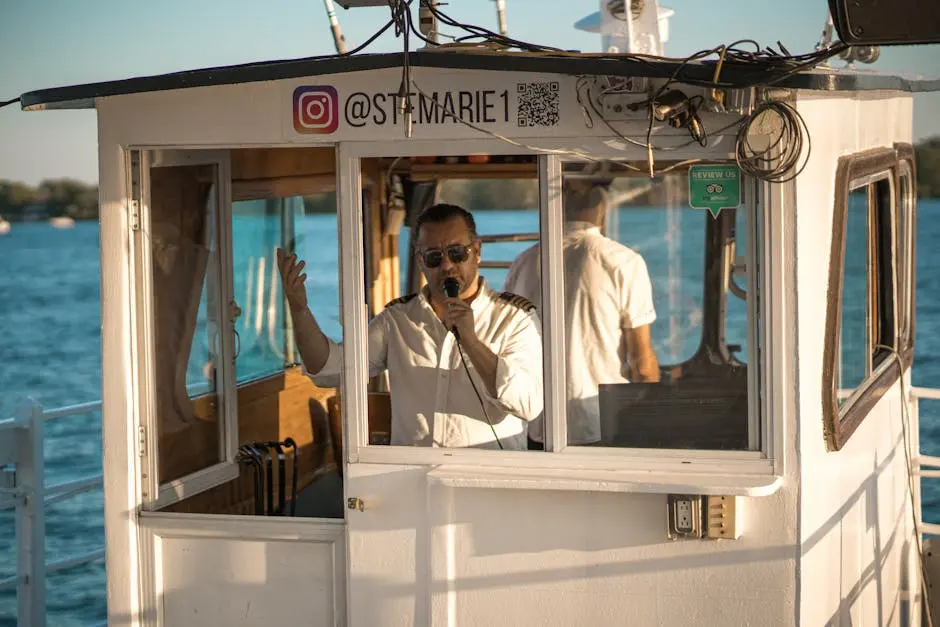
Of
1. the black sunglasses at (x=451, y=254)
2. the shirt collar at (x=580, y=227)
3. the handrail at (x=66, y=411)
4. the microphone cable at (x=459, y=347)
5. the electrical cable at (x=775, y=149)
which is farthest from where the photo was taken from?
the handrail at (x=66, y=411)

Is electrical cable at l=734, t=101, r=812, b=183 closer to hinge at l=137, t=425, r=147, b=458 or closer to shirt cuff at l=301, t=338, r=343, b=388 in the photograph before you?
shirt cuff at l=301, t=338, r=343, b=388

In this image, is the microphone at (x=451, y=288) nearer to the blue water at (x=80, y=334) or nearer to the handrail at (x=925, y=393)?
the blue water at (x=80, y=334)

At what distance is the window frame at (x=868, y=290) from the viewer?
5340 mm

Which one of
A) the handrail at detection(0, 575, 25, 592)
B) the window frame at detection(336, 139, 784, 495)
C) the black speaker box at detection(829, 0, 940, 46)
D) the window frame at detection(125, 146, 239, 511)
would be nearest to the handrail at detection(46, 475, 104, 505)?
the handrail at detection(0, 575, 25, 592)

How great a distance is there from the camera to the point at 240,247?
6.77 meters

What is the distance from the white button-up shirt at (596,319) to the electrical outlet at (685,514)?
0.35 m

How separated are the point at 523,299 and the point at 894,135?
2236 mm

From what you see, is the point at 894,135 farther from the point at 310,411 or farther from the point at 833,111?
the point at 310,411

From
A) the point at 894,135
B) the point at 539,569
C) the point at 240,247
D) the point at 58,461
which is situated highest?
the point at 894,135

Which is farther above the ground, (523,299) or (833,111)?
(833,111)

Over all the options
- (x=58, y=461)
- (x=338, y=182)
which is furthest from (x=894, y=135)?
(x=58, y=461)

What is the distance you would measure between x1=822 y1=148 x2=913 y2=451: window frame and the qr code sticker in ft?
3.36

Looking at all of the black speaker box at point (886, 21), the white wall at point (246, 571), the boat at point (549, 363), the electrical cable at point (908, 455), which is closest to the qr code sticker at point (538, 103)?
the boat at point (549, 363)

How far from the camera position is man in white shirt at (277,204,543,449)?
18.0ft
